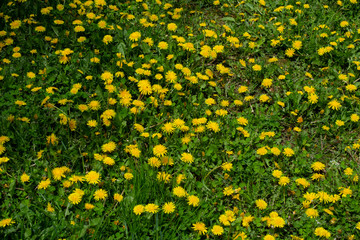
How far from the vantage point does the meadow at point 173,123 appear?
258cm

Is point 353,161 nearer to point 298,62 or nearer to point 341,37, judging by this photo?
point 298,62

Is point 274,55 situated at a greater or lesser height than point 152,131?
greater

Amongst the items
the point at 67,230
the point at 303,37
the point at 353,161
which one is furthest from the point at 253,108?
the point at 67,230

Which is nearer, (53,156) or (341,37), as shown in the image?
(53,156)

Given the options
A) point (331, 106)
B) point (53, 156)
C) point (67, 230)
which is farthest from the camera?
point (331, 106)

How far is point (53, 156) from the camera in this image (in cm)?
285

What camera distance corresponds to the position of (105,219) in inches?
95.6

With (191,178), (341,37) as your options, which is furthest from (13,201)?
(341,37)

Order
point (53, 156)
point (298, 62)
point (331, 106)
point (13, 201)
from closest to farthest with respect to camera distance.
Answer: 1. point (13, 201)
2. point (53, 156)
3. point (331, 106)
4. point (298, 62)

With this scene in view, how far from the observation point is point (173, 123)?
3174 millimetres

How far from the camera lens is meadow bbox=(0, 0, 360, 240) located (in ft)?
8.47

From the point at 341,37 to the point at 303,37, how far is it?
0.49 metres

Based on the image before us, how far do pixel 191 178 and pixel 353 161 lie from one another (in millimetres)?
1590

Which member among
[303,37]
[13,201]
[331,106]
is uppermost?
[303,37]
